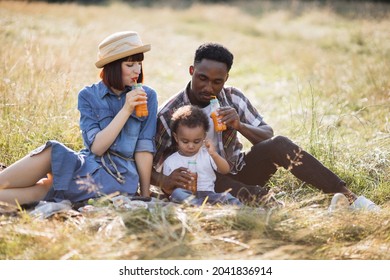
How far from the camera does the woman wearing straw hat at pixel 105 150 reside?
3908mm

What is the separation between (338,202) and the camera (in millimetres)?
Answer: 3934

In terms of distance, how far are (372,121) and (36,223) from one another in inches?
159

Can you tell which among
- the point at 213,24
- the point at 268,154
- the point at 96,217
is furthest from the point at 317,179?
the point at 213,24

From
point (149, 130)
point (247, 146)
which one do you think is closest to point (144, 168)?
point (149, 130)

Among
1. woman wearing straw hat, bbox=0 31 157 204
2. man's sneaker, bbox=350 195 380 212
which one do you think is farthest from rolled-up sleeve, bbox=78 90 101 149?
man's sneaker, bbox=350 195 380 212

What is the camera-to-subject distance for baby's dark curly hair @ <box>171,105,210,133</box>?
4.07 m

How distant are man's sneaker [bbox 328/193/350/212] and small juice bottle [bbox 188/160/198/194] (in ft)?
2.96

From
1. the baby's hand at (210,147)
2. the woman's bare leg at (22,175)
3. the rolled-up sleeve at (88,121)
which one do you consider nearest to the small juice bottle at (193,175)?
the baby's hand at (210,147)

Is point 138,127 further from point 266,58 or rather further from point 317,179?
point 266,58

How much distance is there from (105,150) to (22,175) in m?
0.55

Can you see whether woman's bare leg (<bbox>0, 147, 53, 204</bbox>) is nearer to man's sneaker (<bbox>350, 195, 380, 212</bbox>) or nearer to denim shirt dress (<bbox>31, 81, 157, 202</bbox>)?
denim shirt dress (<bbox>31, 81, 157, 202</bbox>)

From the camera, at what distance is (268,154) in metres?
4.31

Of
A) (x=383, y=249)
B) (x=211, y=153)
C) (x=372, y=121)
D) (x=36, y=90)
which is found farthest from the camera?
(x=372, y=121)

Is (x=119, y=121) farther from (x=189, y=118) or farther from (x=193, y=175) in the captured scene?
(x=193, y=175)
